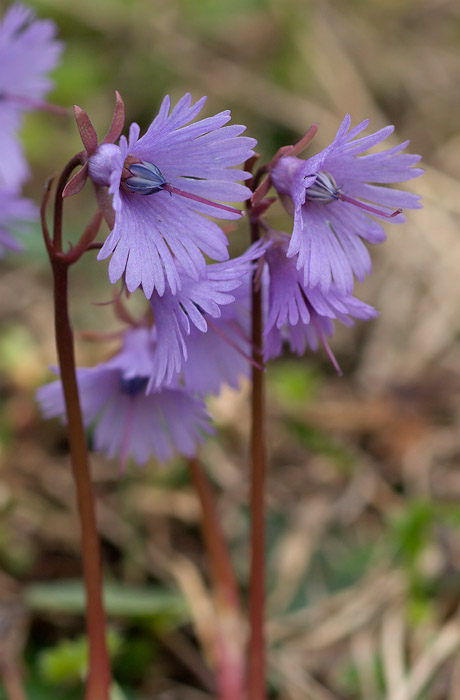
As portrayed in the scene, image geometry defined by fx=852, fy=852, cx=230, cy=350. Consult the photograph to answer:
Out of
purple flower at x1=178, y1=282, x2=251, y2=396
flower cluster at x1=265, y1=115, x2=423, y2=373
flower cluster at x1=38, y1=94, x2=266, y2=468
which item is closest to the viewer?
flower cluster at x1=38, y1=94, x2=266, y2=468

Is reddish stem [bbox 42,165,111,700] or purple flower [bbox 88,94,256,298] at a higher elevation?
purple flower [bbox 88,94,256,298]

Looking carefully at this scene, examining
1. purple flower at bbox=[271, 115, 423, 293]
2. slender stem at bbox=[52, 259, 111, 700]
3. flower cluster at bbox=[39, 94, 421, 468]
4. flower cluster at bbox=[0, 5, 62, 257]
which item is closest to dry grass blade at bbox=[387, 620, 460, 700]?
slender stem at bbox=[52, 259, 111, 700]

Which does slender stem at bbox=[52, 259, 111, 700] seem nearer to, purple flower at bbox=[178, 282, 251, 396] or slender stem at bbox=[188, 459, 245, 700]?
purple flower at bbox=[178, 282, 251, 396]

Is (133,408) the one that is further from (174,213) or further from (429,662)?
(429,662)

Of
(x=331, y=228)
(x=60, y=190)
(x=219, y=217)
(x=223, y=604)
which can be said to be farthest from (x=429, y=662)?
(x=60, y=190)

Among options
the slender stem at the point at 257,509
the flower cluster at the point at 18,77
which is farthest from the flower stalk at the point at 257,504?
the flower cluster at the point at 18,77

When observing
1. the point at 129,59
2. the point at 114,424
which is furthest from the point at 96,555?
the point at 129,59

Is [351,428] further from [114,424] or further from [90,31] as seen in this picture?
[90,31]
